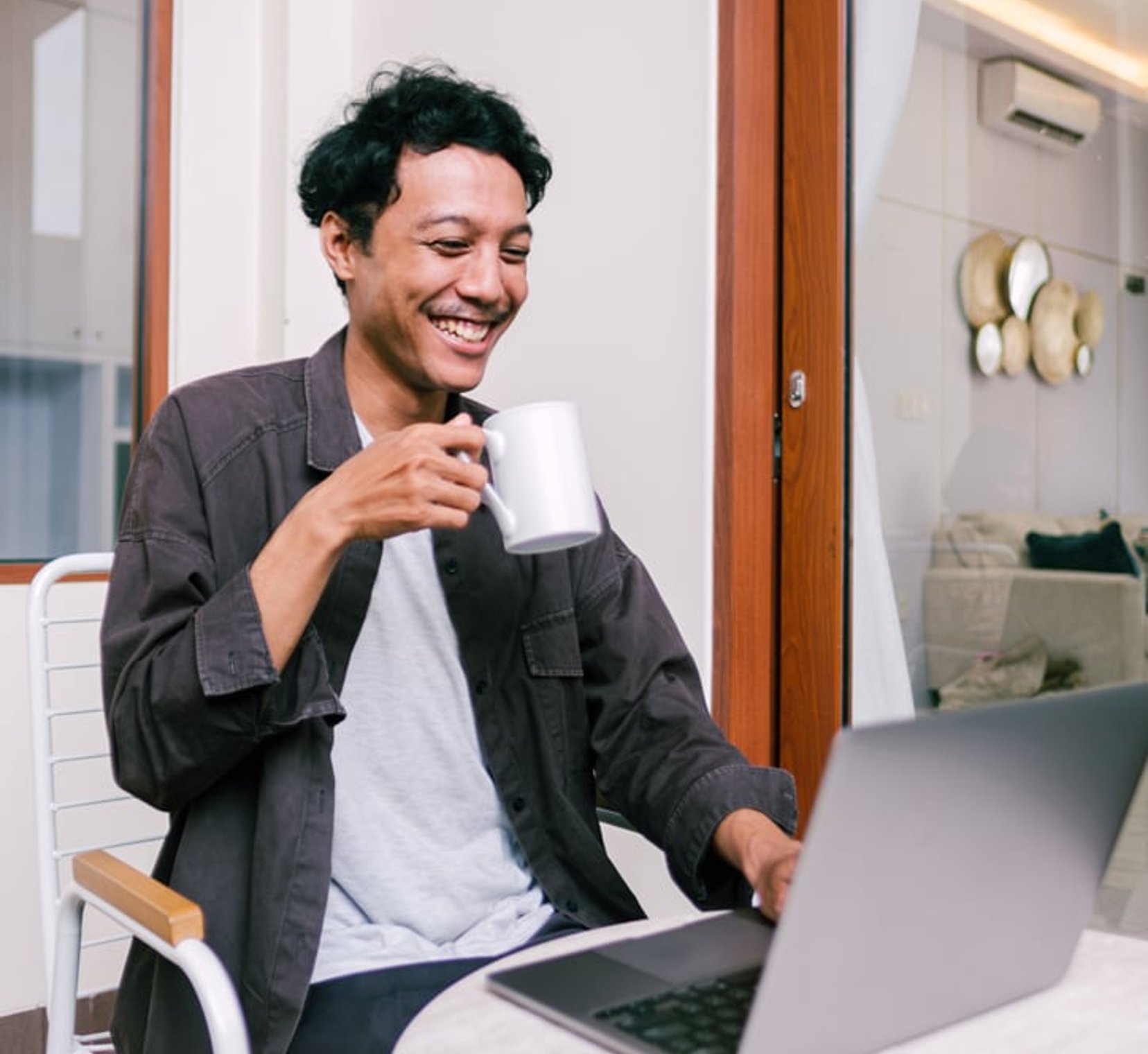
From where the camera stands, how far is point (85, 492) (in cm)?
251

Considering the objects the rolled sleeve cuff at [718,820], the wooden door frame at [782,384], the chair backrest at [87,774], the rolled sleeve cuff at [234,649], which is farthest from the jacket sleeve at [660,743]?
the chair backrest at [87,774]

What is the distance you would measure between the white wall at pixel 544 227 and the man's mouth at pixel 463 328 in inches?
28.2

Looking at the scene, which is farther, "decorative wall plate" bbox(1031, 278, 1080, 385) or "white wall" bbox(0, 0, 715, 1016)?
"white wall" bbox(0, 0, 715, 1016)

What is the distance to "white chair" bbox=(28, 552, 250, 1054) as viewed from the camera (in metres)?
0.87

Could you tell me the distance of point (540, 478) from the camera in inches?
36.6

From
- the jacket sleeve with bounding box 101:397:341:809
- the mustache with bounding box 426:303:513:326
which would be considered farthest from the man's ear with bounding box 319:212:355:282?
the jacket sleeve with bounding box 101:397:341:809

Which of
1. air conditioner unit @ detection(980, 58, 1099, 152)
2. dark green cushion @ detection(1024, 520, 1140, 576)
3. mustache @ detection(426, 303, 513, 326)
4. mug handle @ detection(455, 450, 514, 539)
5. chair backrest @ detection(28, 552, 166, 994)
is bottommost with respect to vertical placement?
chair backrest @ detection(28, 552, 166, 994)

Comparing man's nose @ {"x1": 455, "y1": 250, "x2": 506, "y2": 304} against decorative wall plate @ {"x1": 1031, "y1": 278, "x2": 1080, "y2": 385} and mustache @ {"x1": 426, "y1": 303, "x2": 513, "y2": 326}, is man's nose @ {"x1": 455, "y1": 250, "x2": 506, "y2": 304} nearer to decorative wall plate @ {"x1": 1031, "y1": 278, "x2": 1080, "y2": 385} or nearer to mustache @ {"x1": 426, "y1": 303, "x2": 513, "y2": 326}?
mustache @ {"x1": 426, "y1": 303, "x2": 513, "y2": 326}

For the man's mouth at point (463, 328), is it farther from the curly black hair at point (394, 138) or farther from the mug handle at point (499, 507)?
the mug handle at point (499, 507)

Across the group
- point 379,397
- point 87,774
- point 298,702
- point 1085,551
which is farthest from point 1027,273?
point 87,774

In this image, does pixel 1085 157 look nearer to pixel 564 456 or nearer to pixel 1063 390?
pixel 1063 390

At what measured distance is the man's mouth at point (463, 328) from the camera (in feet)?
4.00

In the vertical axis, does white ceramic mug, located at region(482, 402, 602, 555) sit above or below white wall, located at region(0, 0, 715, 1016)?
below

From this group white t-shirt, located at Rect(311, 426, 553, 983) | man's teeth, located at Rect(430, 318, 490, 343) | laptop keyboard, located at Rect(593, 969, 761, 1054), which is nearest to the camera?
laptop keyboard, located at Rect(593, 969, 761, 1054)
